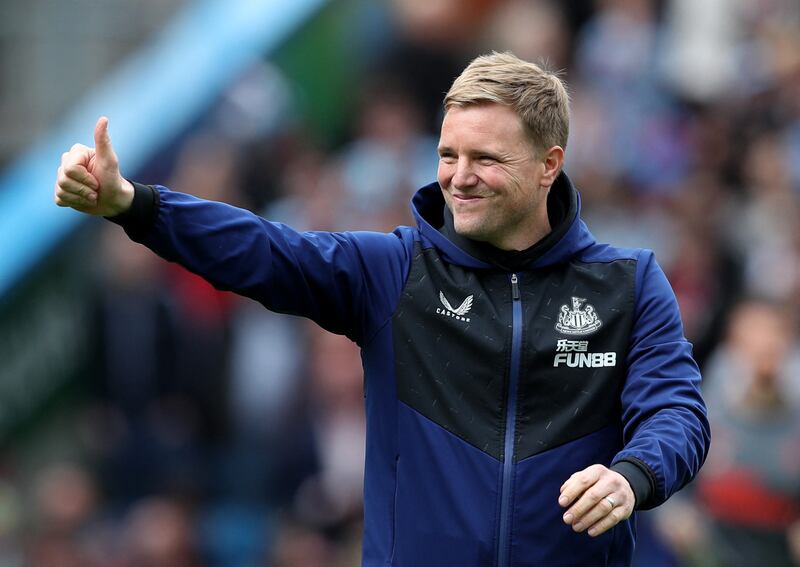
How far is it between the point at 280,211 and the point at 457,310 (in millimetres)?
5913

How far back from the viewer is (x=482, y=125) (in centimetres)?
392

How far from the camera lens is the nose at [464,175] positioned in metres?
3.92

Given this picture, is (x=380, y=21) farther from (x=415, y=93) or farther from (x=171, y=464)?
(x=171, y=464)

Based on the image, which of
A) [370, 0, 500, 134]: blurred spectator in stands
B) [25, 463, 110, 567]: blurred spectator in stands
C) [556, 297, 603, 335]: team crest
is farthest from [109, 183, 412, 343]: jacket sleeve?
[370, 0, 500, 134]: blurred spectator in stands

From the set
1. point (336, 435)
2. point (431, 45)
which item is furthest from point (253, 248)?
point (431, 45)

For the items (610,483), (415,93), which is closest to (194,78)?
(415,93)

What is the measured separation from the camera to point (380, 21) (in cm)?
1044

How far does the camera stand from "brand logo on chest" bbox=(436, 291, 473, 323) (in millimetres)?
3949

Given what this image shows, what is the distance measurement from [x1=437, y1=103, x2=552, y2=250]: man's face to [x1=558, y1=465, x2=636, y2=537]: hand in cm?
83

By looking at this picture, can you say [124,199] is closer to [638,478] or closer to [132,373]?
[638,478]

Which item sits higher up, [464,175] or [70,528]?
[464,175]

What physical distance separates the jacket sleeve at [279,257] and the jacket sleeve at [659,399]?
665 millimetres

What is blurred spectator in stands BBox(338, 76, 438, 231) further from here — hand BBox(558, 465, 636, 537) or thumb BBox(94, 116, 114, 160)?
hand BBox(558, 465, 636, 537)

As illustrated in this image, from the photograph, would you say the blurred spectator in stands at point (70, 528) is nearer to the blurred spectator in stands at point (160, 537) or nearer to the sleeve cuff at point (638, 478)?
the blurred spectator in stands at point (160, 537)
